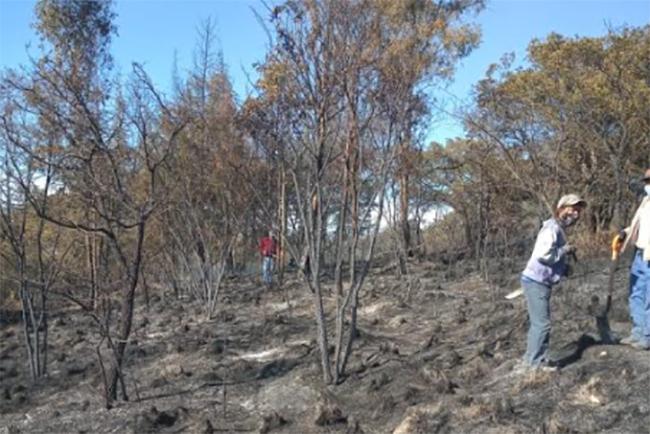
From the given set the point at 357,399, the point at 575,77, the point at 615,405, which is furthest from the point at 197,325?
the point at 575,77

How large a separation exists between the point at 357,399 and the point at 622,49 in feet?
44.6

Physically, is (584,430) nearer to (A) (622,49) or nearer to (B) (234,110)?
(B) (234,110)

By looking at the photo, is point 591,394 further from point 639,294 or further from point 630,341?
point 639,294

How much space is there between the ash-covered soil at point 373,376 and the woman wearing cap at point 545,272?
25 cm

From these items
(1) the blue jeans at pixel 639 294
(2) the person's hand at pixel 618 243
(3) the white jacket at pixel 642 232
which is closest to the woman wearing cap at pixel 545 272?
(3) the white jacket at pixel 642 232

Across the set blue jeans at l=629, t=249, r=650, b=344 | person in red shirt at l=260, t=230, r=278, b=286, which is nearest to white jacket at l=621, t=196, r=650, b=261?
blue jeans at l=629, t=249, r=650, b=344

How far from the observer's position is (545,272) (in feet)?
21.2

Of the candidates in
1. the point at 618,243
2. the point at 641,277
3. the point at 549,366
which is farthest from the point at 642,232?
the point at 549,366

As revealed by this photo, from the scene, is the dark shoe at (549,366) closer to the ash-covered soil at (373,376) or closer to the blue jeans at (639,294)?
the ash-covered soil at (373,376)

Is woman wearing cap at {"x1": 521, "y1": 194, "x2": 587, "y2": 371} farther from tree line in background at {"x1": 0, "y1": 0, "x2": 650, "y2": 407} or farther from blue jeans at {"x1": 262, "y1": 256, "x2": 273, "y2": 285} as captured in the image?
blue jeans at {"x1": 262, "y1": 256, "x2": 273, "y2": 285}

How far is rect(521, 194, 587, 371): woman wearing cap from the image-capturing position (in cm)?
638

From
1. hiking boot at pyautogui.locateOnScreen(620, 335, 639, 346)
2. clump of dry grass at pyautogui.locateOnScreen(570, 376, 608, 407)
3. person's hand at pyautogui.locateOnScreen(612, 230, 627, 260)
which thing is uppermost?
person's hand at pyautogui.locateOnScreen(612, 230, 627, 260)

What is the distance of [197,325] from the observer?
1261 cm

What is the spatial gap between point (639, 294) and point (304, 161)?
418 cm
